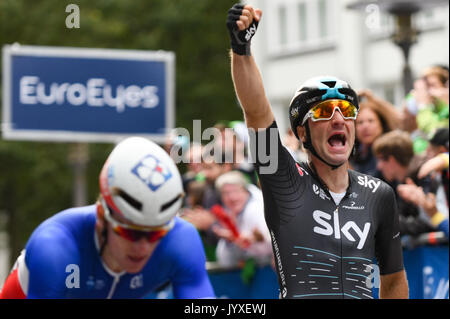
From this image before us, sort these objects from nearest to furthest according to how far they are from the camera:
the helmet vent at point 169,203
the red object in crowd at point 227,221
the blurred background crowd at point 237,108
Result: the helmet vent at point 169,203 → the blurred background crowd at point 237,108 → the red object in crowd at point 227,221

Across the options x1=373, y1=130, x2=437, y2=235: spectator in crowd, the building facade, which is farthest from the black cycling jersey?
the building facade

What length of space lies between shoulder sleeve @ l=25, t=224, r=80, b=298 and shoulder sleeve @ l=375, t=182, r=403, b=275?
5.01 feet

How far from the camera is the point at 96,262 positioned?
5031 mm

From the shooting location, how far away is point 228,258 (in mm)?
8453

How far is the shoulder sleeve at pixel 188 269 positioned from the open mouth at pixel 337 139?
43.0 inches

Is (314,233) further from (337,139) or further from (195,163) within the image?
(195,163)

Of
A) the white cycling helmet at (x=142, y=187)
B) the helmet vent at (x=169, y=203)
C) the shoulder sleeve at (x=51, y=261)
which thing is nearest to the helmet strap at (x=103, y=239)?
the shoulder sleeve at (x=51, y=261)

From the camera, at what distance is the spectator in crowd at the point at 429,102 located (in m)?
7.40

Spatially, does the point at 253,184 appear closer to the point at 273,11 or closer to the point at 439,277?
the point at 439,277

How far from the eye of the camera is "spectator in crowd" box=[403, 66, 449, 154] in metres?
7.40

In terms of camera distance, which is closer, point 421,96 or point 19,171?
point 421,96

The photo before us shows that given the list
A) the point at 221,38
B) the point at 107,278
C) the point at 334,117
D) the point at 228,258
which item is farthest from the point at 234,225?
the point at 221,38

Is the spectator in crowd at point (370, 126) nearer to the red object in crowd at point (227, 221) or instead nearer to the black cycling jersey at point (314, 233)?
the red object in crowd at point (227, 221)

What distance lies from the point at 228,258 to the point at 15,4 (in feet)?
54.2
